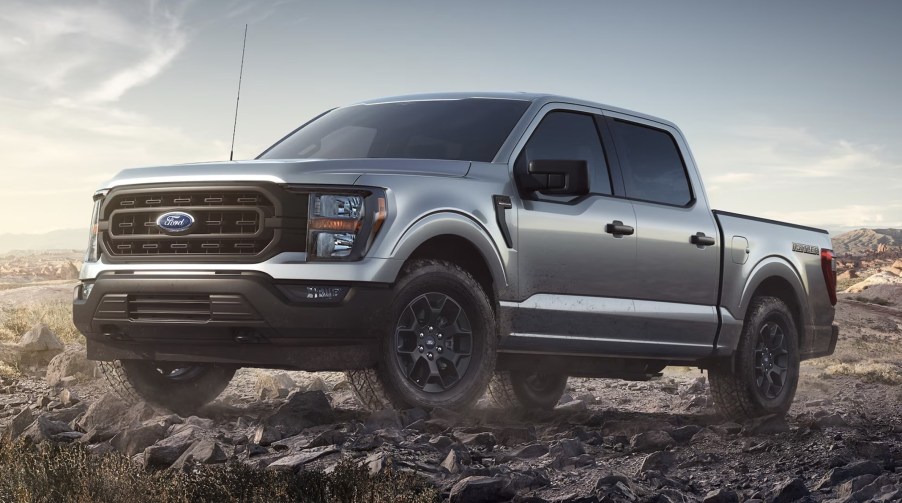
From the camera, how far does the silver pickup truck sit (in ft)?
20.9

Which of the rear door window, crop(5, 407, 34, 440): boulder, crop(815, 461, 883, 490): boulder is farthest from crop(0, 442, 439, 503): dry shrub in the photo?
the rear door window

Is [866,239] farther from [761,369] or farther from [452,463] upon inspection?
[452,463]

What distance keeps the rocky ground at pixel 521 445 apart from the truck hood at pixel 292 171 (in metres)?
1.42

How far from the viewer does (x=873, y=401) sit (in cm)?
1194

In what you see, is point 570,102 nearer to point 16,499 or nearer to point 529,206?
point 529,206

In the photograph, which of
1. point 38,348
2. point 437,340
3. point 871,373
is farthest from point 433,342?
point 871,373

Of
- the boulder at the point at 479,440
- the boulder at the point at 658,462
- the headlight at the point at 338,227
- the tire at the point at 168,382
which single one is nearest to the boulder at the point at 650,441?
the boulder at the point at 658,462

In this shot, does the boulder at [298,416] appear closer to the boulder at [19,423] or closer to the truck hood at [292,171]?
the truck hood at [292,171]

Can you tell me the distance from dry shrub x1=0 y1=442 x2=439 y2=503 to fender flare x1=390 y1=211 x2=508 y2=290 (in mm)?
1368

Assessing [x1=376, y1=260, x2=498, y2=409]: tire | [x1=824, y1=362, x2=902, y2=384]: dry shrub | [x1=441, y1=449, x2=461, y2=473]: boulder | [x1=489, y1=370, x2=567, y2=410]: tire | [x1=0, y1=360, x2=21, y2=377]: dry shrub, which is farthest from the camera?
[x1=824, y1=362, x2=902, y2=384]: dry shrub

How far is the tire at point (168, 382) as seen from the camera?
7.78 meters

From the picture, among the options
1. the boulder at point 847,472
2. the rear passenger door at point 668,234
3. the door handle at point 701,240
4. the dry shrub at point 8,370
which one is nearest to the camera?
the boulder at point 847,472

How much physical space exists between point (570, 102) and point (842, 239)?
16081 cm

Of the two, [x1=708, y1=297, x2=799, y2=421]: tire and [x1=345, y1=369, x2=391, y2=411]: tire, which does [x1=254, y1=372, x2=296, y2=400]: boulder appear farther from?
[x1=708, y1=297, x2=799, y2=421]: tire
